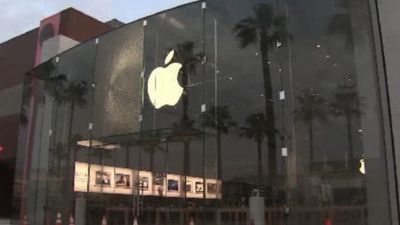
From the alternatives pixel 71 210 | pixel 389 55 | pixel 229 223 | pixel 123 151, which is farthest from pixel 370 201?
pixel 71 210

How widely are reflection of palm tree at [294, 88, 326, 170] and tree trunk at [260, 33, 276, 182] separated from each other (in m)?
0.92

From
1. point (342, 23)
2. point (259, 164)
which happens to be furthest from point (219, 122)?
point (342, 23)

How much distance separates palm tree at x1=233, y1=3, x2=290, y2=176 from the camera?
15.1 metres

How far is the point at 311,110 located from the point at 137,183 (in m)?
7.14

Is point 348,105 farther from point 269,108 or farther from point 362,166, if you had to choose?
point 269,108

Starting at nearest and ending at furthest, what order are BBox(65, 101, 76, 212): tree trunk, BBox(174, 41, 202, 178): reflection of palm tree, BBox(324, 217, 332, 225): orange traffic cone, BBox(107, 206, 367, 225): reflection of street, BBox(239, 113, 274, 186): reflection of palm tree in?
BBox(107, 206, 367, 225): reflection of street, BBox(324, 217, 332, 225): orange traffic cone, BBox(239, 113, 274, 186): reflection of palm tree, BBox(174, 41, 202, 178): reflection of palm tree, BBox(65, 101, 76, 212): tree trunk

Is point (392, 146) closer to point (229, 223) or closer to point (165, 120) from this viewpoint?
point (229, 223)

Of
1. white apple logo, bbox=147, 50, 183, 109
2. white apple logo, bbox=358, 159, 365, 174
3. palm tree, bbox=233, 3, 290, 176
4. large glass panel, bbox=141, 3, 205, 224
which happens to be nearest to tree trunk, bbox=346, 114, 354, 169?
white apple logo, bbox=358, 159, 365, 174

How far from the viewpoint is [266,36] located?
15938 millimetres

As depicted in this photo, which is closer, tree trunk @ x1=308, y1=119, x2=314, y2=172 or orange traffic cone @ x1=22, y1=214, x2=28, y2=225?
tree trunk @ x1=308, y1=119, x2=314, y2=172

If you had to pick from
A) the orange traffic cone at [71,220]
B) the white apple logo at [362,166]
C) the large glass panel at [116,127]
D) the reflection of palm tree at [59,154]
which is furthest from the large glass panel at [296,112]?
the reflection of palm tree at [59,154]

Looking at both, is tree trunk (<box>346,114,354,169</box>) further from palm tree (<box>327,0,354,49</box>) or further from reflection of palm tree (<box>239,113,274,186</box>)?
reflection of palm tree (<box>239,113,274,186</box>)

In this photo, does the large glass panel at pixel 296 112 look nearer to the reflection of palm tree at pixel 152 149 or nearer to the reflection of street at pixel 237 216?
the reflection of street at pixel 237 216

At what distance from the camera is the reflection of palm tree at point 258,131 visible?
15211 millimetres
